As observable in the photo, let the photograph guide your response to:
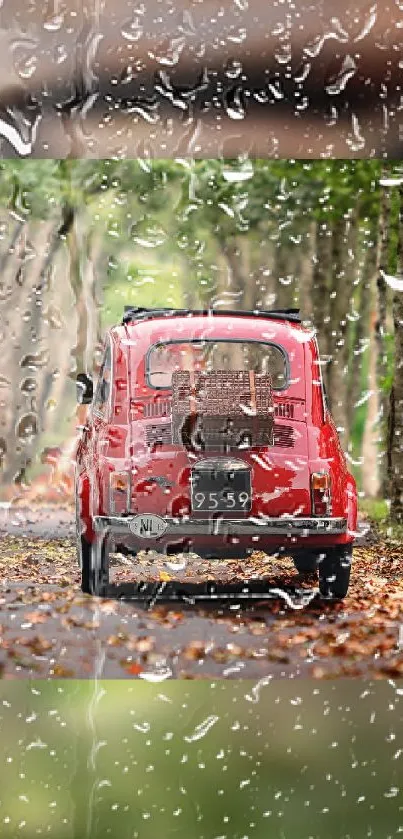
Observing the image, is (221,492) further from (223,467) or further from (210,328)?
(210,328)

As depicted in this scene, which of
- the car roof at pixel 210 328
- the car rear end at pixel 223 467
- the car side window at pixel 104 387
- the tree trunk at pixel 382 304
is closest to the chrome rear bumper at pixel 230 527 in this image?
the car rear end at pixel 223 467

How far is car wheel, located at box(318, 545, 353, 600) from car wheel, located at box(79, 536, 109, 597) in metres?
0.72

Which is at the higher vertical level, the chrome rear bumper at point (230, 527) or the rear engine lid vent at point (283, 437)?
the rear engine lid vent at point (283, 437)

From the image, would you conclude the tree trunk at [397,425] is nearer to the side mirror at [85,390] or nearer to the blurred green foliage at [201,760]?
the blurred green foliage at [201,760]

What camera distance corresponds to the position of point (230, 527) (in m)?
3.94

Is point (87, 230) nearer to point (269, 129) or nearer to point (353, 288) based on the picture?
point (353, 288)

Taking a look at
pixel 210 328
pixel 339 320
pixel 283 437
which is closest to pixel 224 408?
pixel 283 437

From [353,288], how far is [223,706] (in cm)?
527

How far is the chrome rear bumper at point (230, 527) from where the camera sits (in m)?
3.93

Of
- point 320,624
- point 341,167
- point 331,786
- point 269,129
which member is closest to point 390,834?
point 331,786

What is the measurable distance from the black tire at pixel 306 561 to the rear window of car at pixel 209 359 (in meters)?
0.57

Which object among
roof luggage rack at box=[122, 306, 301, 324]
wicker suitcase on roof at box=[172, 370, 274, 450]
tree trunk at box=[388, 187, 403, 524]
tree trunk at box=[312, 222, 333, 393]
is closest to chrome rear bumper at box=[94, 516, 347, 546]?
wicker suitcase on roof at box=[172, 370, 274, 450]

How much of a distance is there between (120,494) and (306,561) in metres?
0.74

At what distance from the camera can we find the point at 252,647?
4.07 metres
